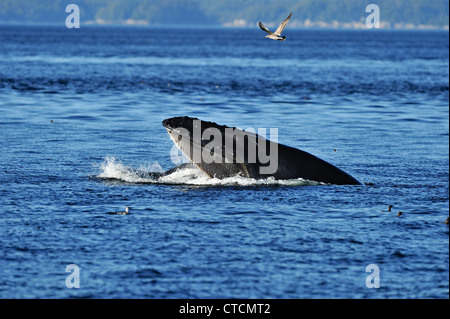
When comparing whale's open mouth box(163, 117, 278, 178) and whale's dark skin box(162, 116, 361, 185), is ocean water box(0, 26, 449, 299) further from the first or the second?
whale's open mouth box(163, 117, 278, 178)

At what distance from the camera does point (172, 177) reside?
18.8 meters

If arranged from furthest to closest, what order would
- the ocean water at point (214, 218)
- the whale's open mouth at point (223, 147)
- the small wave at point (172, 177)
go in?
the small wave at point (172, 177), the whale's open mouth at point (223, 147), the ocean water at point (214, 218)

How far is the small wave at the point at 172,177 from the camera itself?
17.4m

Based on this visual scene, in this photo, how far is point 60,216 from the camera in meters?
15.2

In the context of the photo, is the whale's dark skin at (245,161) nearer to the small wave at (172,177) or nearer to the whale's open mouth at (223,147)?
the whale's open mouth at (223,147)

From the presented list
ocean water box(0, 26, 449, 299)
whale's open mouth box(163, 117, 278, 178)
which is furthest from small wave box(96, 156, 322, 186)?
whale's open mouth box(163, 117, 278, 178)

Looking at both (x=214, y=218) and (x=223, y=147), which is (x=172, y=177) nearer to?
(x=223, y=147)

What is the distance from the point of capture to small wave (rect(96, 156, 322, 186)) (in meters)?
17.4

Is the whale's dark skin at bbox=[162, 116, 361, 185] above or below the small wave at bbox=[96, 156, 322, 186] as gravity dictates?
above

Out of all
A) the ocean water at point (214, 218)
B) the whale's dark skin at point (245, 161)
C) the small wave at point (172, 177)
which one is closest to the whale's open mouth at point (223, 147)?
the whale's dark skin at point (245, 161)

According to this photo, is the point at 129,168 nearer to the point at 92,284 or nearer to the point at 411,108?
the point at 92,284

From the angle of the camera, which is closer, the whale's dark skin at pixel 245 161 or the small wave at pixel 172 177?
the whale's dark skin at pixel 245 161
